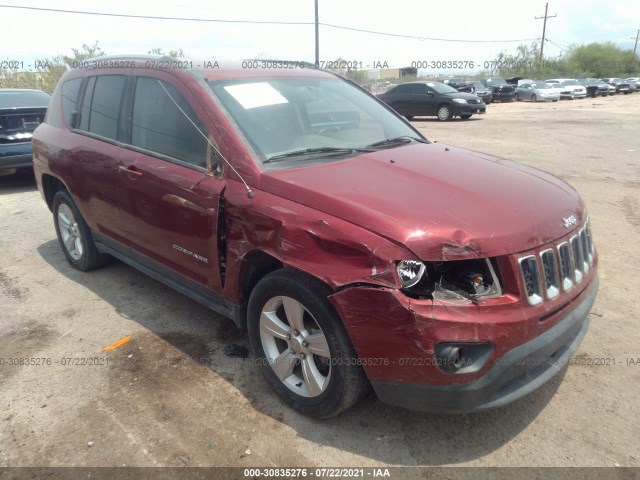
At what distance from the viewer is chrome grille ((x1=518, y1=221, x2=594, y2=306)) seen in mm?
2262

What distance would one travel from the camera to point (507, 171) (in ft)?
9.96

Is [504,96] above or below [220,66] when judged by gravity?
below

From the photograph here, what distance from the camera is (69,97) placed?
461cm

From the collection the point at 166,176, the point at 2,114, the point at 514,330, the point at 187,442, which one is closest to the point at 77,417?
the point at 187,442

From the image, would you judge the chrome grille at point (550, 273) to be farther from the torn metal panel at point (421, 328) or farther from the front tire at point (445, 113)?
the front tire at point (445, 113)

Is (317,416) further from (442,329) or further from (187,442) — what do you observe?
(442,329)

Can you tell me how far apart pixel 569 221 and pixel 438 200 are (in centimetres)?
74

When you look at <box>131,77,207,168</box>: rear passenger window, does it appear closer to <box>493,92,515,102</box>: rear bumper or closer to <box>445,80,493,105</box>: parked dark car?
<box>445,80,493,105</box>: parked dark car

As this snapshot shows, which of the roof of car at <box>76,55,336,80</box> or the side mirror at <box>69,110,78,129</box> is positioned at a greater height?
the roof of car at <box>76,55,336,80</box>

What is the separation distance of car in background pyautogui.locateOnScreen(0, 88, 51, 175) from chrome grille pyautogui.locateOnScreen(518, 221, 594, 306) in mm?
7778

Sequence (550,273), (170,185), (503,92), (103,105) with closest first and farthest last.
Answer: (550,273) < (170,185) < (103,105) < (503,92)

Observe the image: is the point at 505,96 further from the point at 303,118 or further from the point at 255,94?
the point at 255,94

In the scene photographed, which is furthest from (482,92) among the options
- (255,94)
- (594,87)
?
(255,94)

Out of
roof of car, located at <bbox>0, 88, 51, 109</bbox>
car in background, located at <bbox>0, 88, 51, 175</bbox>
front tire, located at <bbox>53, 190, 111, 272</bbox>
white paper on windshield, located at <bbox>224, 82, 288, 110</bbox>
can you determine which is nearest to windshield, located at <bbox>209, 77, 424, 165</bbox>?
white paper on windshield, located at <bbox>224, 82, 288, 110</bbox>
